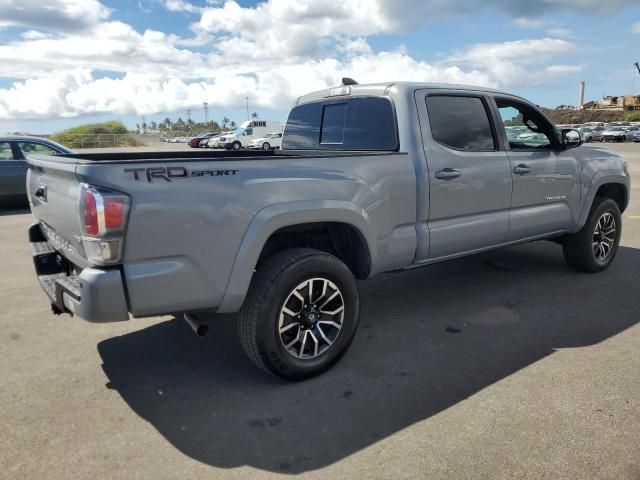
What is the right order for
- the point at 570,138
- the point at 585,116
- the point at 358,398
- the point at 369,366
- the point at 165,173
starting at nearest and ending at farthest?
the point at 165,173 < the point at 358,398 < the point at 369,366 < the point at 570,138 < the point at 585,116

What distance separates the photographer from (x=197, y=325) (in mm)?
3006

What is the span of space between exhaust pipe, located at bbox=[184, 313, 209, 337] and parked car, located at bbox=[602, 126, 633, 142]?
47.1 metres

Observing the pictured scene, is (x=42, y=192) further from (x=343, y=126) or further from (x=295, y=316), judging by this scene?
(x=343, y=126)

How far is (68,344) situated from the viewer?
3988 millimetres

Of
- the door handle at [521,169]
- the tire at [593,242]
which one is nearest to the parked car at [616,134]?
the tire at [593,242]

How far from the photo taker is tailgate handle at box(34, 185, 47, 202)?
10.9 ft

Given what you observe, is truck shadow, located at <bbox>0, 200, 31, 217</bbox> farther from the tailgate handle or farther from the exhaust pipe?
the exhaust pipe

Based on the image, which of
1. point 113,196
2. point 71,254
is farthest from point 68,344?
point 113,196

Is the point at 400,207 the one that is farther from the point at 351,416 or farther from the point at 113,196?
the point at 113,196

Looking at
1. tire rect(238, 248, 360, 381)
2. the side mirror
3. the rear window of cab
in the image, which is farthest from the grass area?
tire rect(238, 248, 360, 381)

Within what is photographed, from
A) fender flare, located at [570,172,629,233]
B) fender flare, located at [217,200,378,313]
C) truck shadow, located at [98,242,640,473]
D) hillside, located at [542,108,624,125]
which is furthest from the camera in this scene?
hillside, located at [542,108,624,125]

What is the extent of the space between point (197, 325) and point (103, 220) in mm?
828

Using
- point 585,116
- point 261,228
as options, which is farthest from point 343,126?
point 585,116

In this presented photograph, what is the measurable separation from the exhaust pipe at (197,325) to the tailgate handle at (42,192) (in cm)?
123
